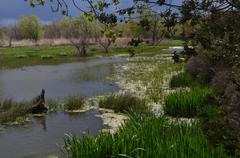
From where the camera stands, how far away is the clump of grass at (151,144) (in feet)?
23.9

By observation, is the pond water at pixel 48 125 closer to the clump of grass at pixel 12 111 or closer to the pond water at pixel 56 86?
the pond water at pixel 56 86

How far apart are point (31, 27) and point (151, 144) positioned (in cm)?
10343

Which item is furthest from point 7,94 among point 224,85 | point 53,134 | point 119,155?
point 119,155

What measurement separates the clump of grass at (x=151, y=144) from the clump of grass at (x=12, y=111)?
7.90 m

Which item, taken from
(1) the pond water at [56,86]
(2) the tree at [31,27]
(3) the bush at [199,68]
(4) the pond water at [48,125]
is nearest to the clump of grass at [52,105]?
(4) the pond water at [48,125]

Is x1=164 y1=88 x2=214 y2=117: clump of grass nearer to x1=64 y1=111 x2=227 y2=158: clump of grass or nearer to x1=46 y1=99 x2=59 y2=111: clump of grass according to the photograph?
x1=64 y1=111 x2=227 y2=158: clump of grass

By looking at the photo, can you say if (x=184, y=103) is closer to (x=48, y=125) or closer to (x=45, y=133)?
(x=45, y=133)

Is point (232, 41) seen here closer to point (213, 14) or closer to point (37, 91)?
point (213, 14)

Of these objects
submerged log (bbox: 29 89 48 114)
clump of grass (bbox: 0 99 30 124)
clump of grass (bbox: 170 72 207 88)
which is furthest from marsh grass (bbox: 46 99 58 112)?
clump of grass (bbox: 170 72 207 88)

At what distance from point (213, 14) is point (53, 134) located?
1123cm

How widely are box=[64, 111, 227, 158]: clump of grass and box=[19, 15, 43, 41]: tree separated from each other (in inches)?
3898

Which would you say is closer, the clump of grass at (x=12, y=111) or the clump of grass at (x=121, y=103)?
the clump of grass at (x=12, y=111)

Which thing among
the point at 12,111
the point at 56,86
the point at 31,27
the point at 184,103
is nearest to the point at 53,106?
the point at 12,111

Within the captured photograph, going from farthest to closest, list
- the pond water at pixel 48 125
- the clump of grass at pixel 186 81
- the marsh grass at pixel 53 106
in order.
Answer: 1. the clump of grass at pixel 186 81
2. the marsh grass at pixel 53 106
3. the pond water at pixel 48 125
